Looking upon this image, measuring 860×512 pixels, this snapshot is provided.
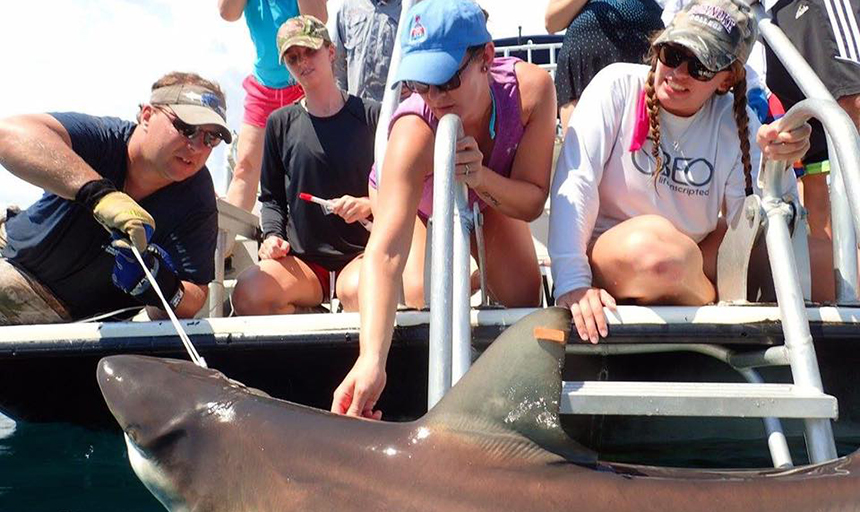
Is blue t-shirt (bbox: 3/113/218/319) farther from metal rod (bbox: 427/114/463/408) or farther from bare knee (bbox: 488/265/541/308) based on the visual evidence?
metal rod (bbox: 427/114/463/408)

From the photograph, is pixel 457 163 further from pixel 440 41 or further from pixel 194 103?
pixel 194 103

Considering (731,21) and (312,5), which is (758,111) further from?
(312,5)

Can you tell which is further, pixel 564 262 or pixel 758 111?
pixel 758 111

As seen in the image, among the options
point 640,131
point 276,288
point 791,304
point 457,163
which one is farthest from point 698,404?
point 276,288

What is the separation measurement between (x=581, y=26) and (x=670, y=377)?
81.8 inches

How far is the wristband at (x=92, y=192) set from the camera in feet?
10.8

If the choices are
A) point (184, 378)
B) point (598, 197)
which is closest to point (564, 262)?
point (598, 197)

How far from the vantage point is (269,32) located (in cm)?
607

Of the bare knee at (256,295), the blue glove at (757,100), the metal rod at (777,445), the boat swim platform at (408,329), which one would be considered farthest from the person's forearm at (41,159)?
the blue glove at (757,100)

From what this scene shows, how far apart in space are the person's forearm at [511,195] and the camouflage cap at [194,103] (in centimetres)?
126

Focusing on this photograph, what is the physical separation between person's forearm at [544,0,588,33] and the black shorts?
3.57 feet

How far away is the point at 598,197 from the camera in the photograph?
10.6 feet

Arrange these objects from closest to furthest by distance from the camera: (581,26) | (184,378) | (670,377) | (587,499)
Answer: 1. (587,499)
2. (184,378)
3. (670,377)
4. (581,26)

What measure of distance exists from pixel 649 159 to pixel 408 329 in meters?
1.11
